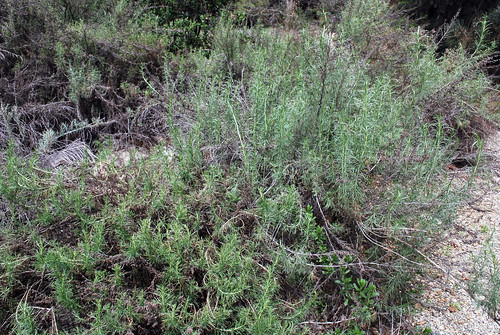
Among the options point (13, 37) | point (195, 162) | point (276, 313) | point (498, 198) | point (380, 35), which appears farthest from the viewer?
point (380, 35)

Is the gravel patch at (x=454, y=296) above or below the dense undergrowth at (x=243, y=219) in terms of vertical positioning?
below

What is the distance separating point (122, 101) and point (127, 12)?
1309 mm

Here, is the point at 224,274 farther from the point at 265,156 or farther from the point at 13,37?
the point at 13,37

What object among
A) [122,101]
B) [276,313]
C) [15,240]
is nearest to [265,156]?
[276,313]

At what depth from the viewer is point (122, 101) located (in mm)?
4098

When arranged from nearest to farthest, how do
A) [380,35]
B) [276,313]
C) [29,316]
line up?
[29,316], [276,313], [380,35]

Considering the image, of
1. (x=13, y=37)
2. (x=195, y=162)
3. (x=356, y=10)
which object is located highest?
(x=356, y=10)

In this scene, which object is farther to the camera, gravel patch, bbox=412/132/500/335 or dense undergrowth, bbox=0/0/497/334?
gravel patch, bbox=412/132/500/335

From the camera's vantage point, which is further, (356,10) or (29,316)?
(356,10)

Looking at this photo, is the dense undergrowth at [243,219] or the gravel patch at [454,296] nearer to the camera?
the dense undergrowth at [243,219]

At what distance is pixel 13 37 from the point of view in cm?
405

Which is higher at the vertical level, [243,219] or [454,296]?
[243,219]

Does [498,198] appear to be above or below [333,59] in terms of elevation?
below

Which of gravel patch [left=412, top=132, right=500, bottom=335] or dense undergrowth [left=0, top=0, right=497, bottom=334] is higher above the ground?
dense undergrowth [left=0, top=0, right=497, bottom=334]
